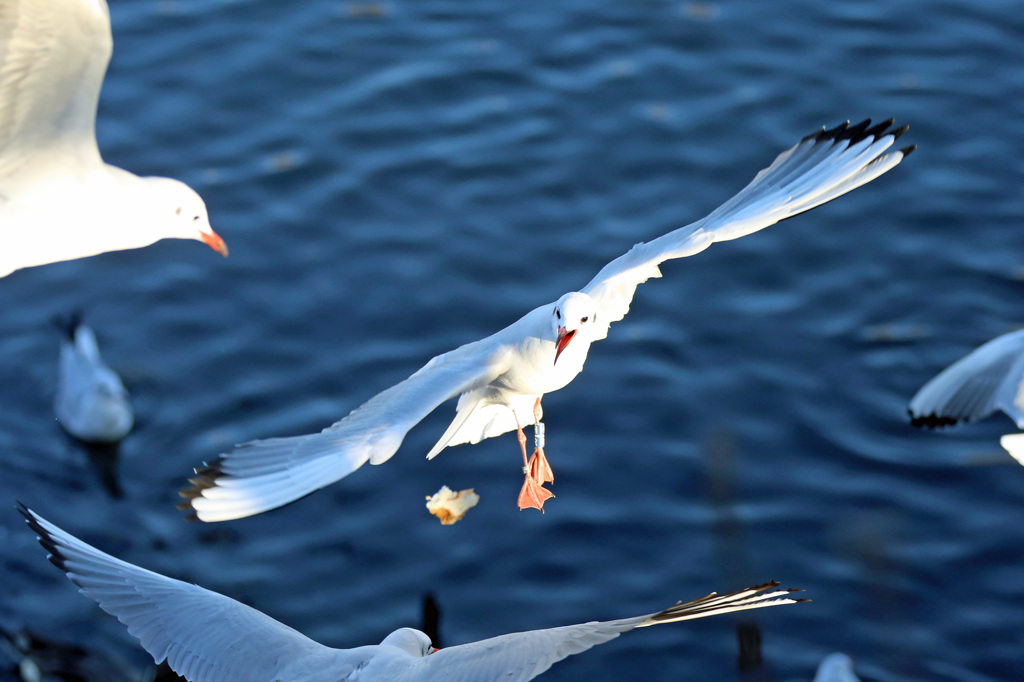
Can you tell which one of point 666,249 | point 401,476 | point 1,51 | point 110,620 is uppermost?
point 1,51

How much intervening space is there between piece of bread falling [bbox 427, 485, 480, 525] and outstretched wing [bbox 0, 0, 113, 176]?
117 inches

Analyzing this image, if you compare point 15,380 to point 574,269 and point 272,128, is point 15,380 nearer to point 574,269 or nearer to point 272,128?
point 272,128

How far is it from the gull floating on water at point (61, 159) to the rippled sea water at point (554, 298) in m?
2.44

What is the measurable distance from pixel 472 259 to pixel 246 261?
1.96 meters

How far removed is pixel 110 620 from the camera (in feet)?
30.2

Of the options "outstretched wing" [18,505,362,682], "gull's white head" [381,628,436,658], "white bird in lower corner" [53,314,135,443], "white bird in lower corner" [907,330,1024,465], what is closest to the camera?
"outstretched wing" [18,505,362,682]

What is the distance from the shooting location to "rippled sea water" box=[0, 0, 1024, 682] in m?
8.98

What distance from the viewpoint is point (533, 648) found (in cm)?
630

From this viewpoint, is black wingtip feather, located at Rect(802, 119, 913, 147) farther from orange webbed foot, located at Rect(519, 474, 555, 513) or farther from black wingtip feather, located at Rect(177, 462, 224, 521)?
black wingtip feather, located at Rect(177, 462, 224, 521)

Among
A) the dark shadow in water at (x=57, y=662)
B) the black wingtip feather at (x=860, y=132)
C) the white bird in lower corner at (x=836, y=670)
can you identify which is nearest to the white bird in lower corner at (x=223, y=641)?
the white bird in lower corner at (x=836, y=670)

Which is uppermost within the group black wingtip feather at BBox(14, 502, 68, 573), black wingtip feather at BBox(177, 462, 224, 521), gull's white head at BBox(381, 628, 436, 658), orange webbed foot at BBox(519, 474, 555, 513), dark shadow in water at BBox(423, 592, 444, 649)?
black wingtip feather at BBox(177, 462, 224, 521)

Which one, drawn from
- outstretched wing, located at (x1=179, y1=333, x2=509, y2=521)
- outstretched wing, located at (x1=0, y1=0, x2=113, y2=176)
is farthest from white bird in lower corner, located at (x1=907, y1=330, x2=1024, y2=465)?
outstretched wing, located at (x1=0, y1=0, x2=113, y2=176)

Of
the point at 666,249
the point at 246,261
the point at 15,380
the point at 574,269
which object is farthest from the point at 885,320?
the point at 15,380

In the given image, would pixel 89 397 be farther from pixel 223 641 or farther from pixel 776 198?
pixel 776 198
